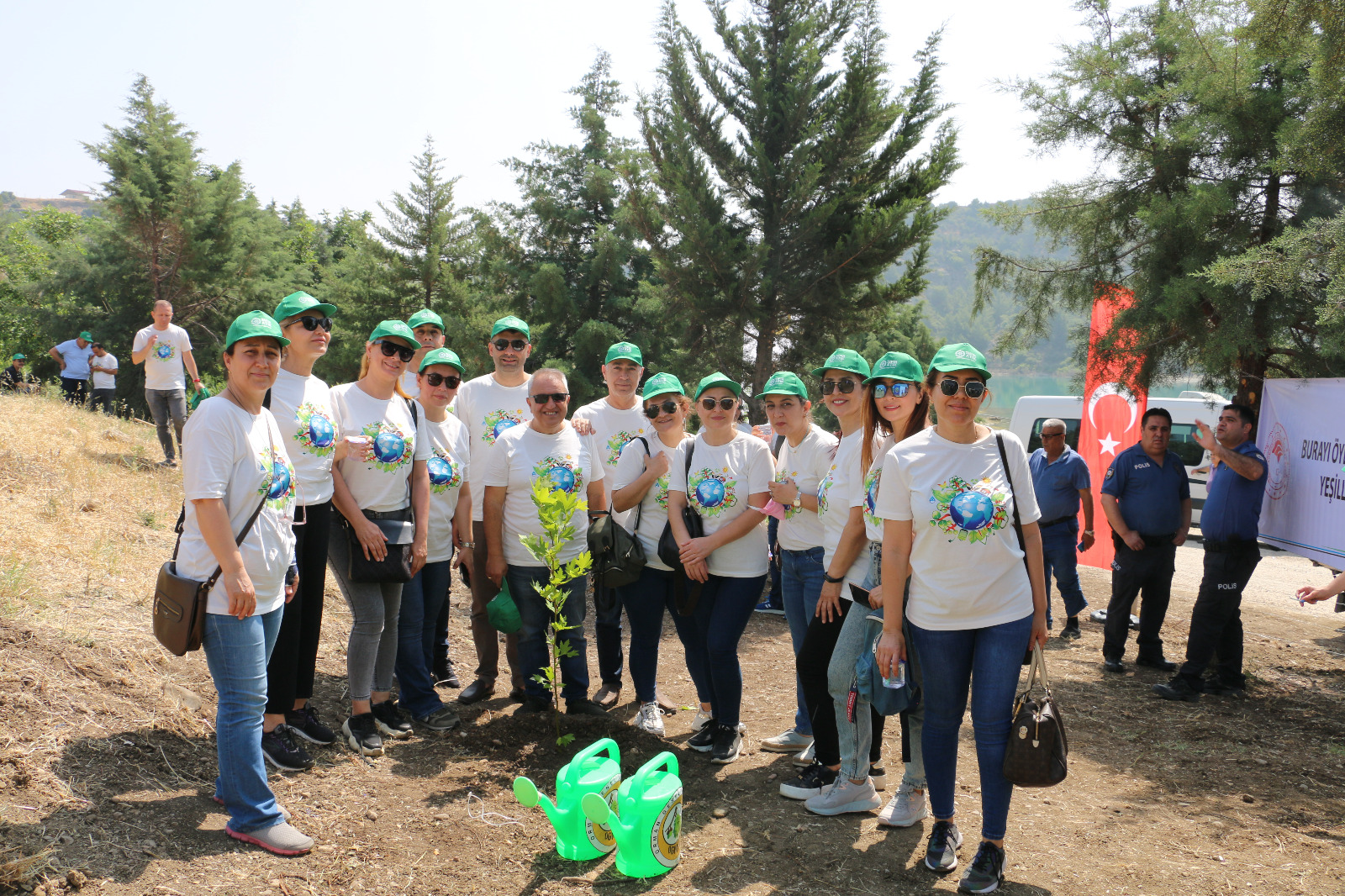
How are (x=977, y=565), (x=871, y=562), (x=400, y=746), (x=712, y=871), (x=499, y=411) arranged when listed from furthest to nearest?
1. (x=499, y=411)
2. (x=400, y=746)
3. (x=871, y=562)
4. (x=712, y=871)
5. (x=977, y=565)

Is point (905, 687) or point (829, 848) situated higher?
point (905, 687)

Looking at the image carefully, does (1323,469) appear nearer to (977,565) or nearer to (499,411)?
(977,565)

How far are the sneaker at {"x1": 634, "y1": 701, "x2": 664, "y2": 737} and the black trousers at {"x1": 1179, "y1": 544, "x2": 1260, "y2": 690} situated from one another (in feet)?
12.6

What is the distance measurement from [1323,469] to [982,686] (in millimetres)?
4203

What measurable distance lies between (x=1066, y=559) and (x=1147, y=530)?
1.28m

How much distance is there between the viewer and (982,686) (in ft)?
10.2

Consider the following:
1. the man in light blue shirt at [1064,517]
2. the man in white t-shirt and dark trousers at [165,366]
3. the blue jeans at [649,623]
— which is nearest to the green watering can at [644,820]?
the blue jeans at [649,623]

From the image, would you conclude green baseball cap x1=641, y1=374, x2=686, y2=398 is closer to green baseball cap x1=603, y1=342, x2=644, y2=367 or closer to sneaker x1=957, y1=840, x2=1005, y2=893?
green baseball cap x1=603, y1=342, x2=644, y2=367

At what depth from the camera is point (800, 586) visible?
172 inches

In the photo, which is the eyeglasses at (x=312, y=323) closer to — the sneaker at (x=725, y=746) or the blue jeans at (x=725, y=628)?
the blue jeans at (x=725, y=628)

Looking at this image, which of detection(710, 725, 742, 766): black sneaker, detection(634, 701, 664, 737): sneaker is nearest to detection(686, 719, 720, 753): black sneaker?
detection(710, 725, 742, 766): black sneaker

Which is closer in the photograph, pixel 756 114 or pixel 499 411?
pixel 499 411

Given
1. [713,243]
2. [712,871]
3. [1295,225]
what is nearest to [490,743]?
[712,871]

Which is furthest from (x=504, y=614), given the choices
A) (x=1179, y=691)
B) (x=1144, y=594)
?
(x=1144, y=594)
